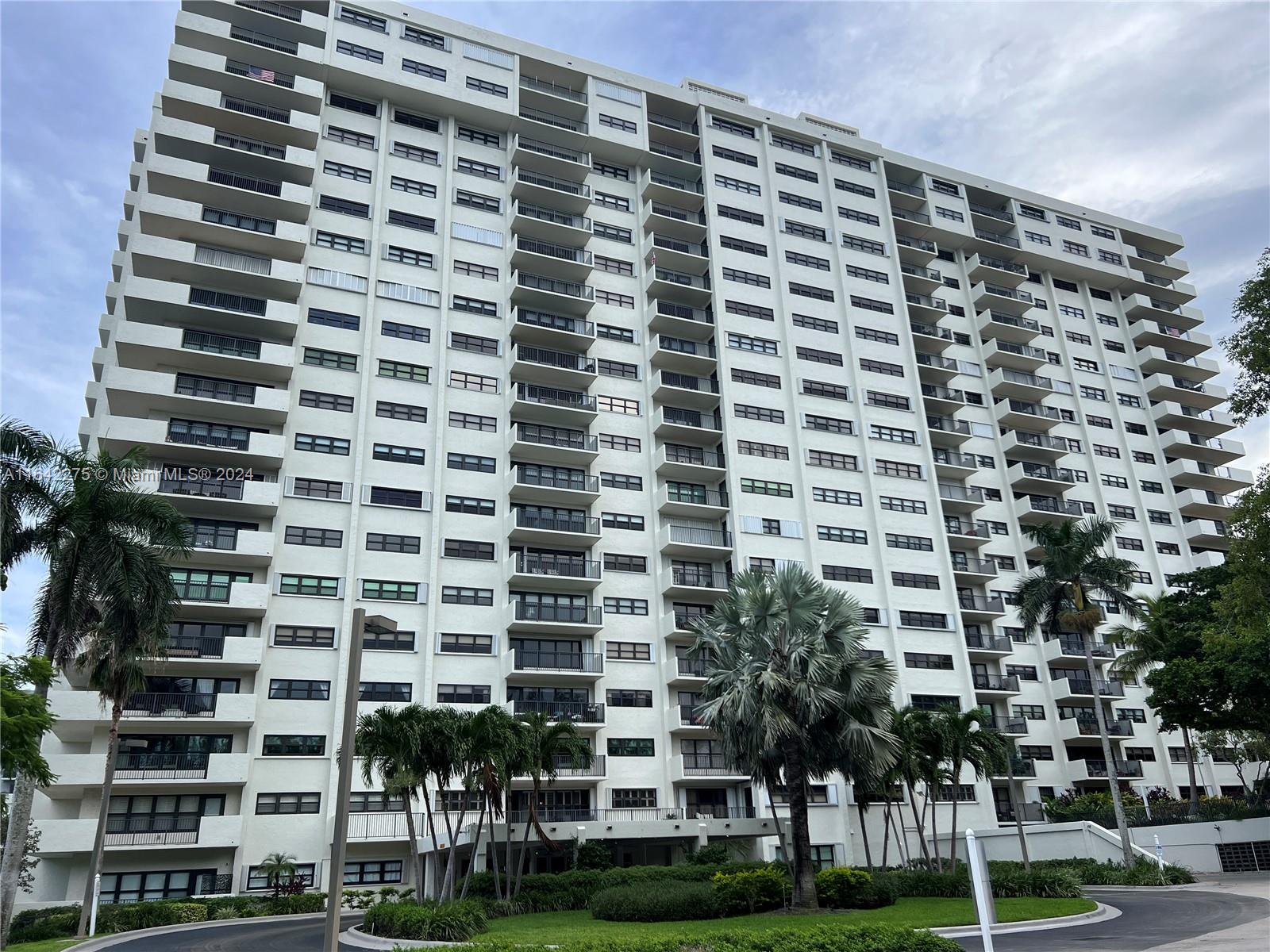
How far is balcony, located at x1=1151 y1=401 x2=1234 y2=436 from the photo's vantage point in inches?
3322

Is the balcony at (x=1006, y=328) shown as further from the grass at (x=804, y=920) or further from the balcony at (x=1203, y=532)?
the grass at (x=804, y=920)

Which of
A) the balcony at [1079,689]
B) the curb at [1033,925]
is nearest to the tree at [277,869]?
the curb at [1033,925]

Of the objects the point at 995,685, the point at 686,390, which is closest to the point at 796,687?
the point at 686,390

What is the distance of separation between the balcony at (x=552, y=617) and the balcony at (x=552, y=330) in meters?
18.6

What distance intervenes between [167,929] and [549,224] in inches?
1874

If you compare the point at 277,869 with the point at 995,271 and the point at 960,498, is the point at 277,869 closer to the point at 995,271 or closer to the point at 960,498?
the point at 960,498

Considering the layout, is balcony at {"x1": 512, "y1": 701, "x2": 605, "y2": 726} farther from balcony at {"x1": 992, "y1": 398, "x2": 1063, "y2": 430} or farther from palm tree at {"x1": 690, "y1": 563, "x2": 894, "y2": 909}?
balcony at {"x1": 992, "y1": 398, "x2": 1063, "y2": 430}

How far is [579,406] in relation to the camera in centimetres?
6166

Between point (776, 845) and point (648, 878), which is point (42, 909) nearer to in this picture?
point (648, 878)

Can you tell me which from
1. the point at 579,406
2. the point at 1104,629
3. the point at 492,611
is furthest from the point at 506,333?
the point at 1104,629

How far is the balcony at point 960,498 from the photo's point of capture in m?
69.2

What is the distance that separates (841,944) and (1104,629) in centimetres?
6245

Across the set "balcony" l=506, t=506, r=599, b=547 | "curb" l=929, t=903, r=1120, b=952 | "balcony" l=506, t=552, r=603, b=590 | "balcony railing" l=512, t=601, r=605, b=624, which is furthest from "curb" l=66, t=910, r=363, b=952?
"balcony" l=506, t=506, r=599, b=547

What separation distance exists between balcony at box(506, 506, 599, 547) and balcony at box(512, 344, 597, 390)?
9574 millimetres
